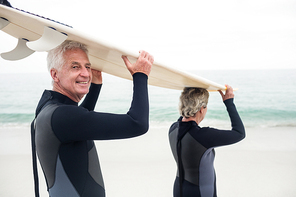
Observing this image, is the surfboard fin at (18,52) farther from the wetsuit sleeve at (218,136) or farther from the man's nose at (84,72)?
the wetsuit sleeve at (218,136)

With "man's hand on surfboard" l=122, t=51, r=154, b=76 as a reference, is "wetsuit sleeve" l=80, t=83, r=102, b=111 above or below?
below

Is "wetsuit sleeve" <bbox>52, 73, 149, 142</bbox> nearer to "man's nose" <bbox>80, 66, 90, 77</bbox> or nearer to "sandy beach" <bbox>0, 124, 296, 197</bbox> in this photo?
"man's nose" <bbox>80, 66, 90, 77</bbox>

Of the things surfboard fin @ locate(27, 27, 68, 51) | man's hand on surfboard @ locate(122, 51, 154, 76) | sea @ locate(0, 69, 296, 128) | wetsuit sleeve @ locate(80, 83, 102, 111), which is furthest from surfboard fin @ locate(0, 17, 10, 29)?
sea @ locate(0, 69, 296, 128)

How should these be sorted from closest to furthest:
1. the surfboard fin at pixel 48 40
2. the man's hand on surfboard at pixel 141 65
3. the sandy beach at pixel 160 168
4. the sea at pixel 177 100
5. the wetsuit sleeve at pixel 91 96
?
1. the surfboard fin at pixel 48 40
2. the man's hand on surfboard at pixel 141 65
3. the wetsuit sleeve at pixel 91 96
4. the sandy beach at pixel 160 168
5. the sea at pixel 177 100

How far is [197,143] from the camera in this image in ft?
5.29

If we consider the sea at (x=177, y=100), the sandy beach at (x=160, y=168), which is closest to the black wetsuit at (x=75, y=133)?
the sandy beach at (x=160, y=168)

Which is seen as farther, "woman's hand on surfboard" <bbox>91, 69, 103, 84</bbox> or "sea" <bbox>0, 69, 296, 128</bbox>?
"sea" <bbox>0, 69, 296, 128</bbox>

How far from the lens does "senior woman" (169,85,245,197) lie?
1.59 metres

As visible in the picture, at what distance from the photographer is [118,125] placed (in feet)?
2.83

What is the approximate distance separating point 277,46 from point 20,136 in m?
26.2

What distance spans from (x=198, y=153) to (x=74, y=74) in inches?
42.8

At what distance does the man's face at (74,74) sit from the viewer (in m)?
0.98

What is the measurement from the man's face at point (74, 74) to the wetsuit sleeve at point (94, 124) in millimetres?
170

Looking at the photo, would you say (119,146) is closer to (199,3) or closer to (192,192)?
(192,192)
